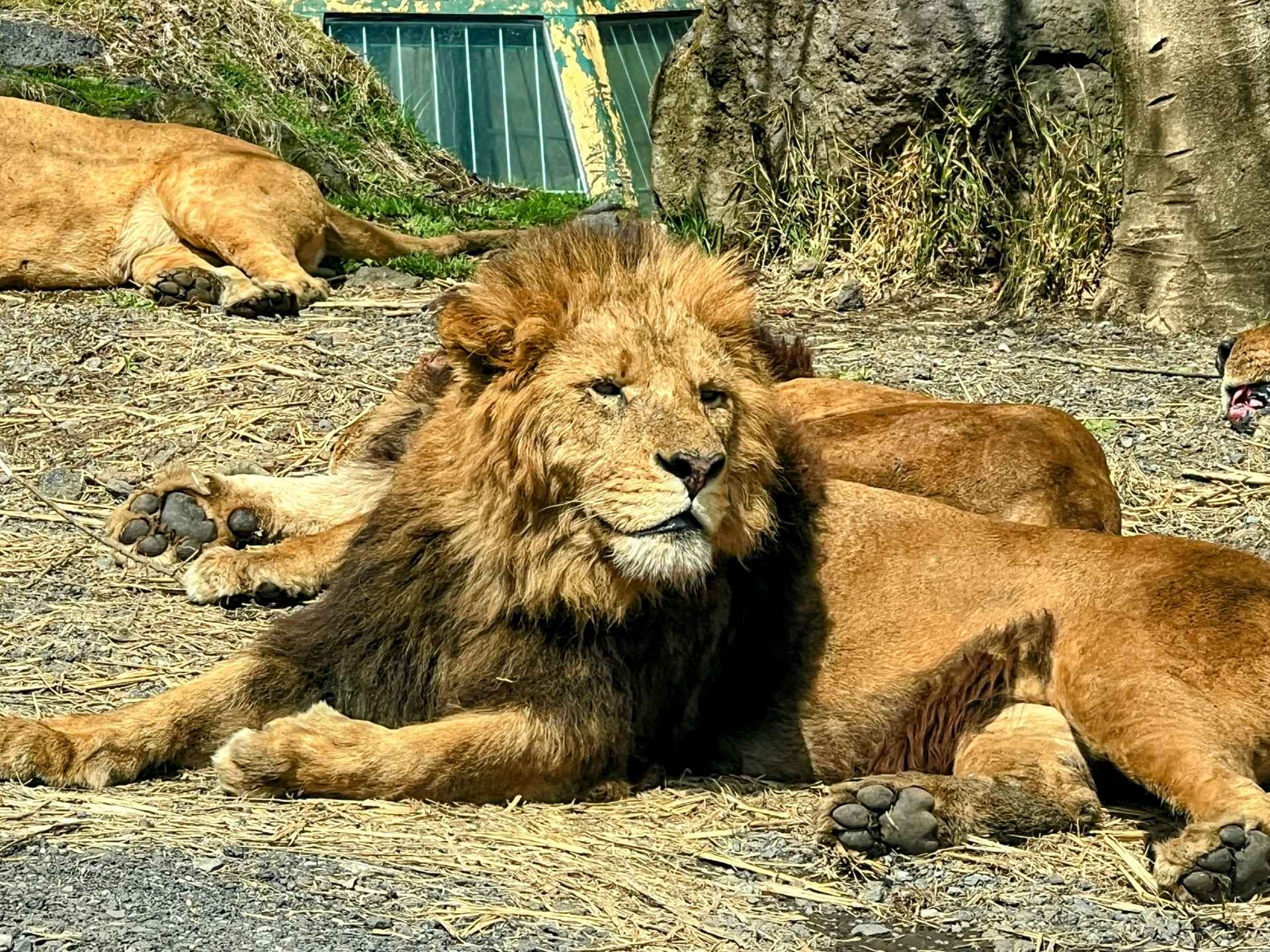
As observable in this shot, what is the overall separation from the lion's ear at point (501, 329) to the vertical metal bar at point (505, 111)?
341 inches

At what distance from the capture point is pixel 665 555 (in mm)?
3693

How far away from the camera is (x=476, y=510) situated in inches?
160

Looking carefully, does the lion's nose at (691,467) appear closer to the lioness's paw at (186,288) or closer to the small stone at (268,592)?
the small stone at (268,592)

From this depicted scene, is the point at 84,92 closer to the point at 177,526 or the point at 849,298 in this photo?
the point at 849,298

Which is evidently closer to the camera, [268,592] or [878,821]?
[878,821]

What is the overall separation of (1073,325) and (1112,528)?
380cm

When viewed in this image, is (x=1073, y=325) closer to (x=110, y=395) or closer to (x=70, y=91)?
(x=110, y=395)

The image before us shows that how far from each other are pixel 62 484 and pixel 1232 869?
4.15 metres

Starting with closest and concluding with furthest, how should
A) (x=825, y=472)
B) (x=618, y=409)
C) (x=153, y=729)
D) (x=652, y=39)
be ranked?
(x=618, y=409), (x=153, y=729), (x=825, y=472), (x=652, y=39)

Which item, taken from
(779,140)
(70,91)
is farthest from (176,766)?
(70,91)

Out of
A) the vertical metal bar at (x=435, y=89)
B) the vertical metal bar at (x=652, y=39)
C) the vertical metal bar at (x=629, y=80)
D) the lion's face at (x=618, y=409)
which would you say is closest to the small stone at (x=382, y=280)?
the vertical metal bar at (x=435, y=89)

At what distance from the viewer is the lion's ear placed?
12.8ft

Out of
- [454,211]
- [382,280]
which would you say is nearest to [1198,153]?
[382,280]

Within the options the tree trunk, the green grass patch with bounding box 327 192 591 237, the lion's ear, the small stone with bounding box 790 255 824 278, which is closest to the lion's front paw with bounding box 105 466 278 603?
the lion's ear
